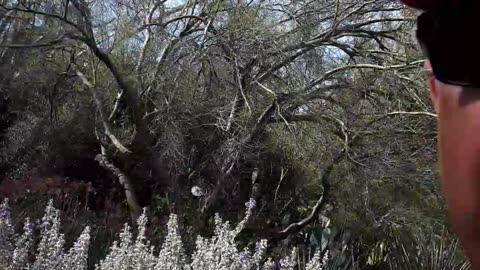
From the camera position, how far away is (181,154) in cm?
739

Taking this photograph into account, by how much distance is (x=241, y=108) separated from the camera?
6.95 meters

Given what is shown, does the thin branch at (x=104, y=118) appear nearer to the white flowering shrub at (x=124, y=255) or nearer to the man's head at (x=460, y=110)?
the white flowering shrub at (x=124, y=255)

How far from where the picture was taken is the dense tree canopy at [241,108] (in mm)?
6762

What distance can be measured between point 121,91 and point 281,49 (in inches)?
72.8

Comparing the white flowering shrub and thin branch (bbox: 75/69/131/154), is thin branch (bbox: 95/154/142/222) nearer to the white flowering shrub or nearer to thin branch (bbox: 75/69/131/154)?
thin branch (bbox: 75/69/131/154)


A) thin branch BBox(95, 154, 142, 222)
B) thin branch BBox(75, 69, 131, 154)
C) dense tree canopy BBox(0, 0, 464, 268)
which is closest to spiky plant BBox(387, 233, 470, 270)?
dense tree canopy BBox(0, 0, 464, 268)

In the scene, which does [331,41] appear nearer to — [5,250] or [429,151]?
[429,151]

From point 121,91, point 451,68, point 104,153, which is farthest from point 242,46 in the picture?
point 451,68

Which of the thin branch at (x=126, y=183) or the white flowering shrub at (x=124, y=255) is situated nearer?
the white flowering shrub at (x=124, y=255)

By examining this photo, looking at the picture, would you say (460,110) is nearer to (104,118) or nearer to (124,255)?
(124,255)

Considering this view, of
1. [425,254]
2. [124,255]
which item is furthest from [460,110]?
[425,254]

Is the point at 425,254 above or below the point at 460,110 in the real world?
below

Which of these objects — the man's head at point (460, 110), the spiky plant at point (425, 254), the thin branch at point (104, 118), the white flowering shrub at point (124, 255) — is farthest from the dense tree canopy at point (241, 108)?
the man's head at point (460, 110)

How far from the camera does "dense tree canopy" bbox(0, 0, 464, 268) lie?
6.76m
